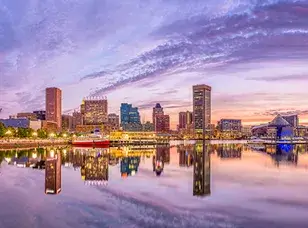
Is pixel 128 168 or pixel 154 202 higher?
pixel 154 202

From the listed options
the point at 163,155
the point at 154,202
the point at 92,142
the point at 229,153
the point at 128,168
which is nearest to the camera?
the point at 154,202

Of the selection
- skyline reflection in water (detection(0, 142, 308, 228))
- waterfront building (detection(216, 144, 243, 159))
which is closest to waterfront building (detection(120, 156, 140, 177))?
skyline reflection in water (detection(0, 142, 308, 228))

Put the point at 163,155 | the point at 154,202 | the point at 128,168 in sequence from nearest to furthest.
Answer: the point at 154,202, the point at 128,168, the point at 163,155

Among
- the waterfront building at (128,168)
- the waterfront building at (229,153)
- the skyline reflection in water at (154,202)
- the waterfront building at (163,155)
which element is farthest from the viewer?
the waterfront building at (229,153)

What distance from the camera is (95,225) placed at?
730 inches

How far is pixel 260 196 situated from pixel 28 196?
16669mm

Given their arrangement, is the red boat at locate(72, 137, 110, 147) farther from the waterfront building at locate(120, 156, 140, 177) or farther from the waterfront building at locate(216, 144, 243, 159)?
the waterfront building at locate(120, 156, 140, 177)

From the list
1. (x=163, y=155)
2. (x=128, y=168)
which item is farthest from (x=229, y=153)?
(x=128, y=168)

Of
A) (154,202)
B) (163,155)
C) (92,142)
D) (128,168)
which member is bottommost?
(163,155)

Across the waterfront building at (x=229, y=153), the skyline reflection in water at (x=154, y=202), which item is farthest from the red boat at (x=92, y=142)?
the skyline reflection in water at (x=154, y=202)

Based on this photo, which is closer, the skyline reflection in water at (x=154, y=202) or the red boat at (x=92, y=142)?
the skyline reflection in water at (x=154, y=202)

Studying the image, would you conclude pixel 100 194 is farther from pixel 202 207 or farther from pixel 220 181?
pixel 220 181

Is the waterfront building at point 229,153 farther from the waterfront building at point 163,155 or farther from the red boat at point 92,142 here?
the red boat at point 92,142

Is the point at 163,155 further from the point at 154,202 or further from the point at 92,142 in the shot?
the point at 92,142
